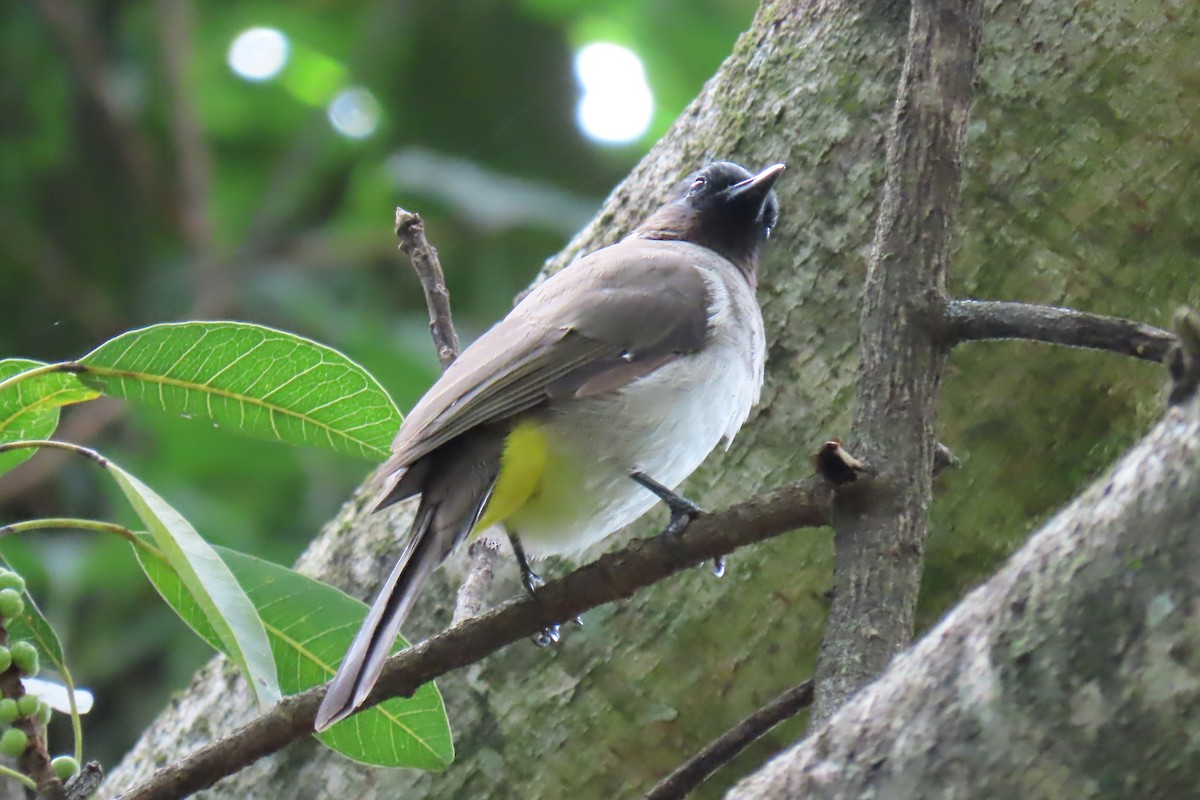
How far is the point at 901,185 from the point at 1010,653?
0.95 m

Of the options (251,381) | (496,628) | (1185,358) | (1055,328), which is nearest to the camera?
(1185,358)

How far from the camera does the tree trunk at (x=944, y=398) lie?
2512mm

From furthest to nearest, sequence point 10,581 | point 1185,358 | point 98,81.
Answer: point 98,81
point 10,581
point 1185,358

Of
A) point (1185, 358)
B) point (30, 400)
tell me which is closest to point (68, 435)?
point (30, 400)

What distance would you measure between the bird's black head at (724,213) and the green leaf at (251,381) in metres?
0.94

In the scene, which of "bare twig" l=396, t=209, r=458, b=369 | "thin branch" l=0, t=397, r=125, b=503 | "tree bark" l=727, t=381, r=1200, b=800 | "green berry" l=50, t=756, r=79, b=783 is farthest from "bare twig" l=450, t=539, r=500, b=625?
"thin branch" l=0, t=397, r=125, b=503

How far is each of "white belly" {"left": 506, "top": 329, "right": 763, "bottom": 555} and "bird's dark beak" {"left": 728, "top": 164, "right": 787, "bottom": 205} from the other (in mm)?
377

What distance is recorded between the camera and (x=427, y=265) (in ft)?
8.79

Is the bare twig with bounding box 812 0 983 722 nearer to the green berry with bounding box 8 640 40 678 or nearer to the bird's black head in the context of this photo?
the bird's black head

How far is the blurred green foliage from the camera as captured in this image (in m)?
5.09

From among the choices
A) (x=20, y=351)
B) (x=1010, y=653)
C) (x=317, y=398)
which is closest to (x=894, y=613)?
(x=1010, y=653)

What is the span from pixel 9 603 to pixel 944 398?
1612 mm

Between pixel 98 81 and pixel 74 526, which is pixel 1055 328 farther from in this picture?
pixel 98 81

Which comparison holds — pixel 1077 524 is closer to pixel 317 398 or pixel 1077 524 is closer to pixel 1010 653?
pixel 1010 653
